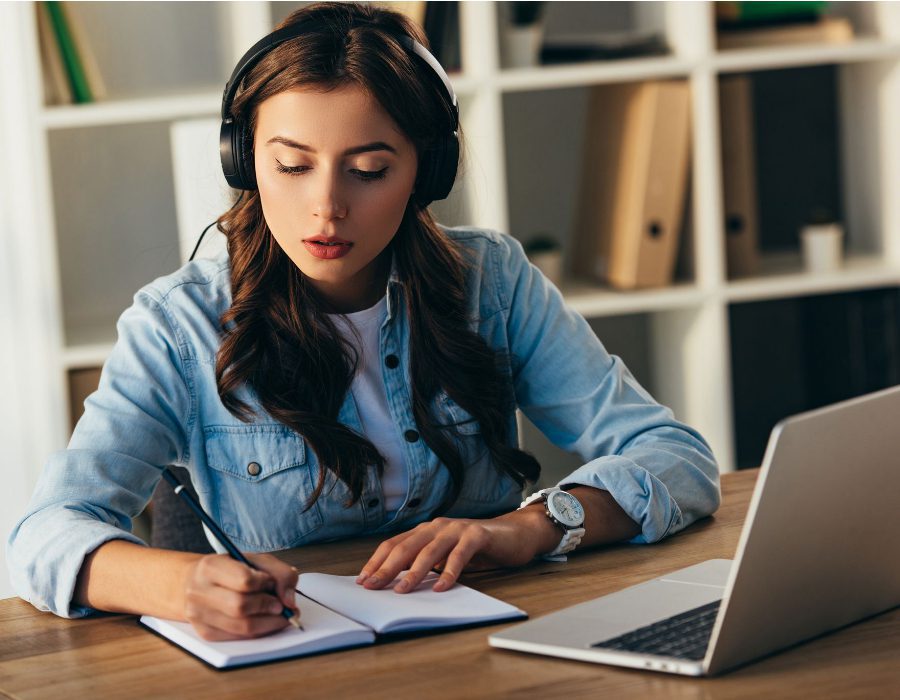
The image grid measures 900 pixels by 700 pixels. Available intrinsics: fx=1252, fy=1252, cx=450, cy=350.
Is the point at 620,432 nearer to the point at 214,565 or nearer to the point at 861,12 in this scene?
the point at 214,565

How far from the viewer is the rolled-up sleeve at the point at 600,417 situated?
1308 millimetres

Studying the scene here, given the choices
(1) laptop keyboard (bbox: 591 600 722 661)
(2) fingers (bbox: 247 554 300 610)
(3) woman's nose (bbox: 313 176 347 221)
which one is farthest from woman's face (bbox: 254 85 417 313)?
(1) laptop keyboard (bbox: 591 600 722 661)

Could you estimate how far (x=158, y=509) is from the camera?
1537 mm

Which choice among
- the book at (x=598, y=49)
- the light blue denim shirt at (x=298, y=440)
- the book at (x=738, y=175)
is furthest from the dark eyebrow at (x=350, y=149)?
the book at (x=738, y=175)

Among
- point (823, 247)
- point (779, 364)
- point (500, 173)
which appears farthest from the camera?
point (779, 364)

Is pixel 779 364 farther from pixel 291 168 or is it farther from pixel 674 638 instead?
pixel 674 638

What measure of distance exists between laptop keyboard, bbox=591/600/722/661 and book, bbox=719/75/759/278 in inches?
72.5

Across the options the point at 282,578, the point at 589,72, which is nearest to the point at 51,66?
the point at 589,72

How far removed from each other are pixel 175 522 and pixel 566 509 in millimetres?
531

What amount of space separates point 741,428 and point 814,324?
1.00 feet

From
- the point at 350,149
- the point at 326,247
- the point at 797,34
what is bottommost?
the point at 326,247

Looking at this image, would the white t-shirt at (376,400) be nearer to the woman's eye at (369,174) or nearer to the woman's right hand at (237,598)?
the woman's eye at (369,174)

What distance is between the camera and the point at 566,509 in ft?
4.12

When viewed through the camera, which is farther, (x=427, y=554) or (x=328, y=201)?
(x=328, y=201)
